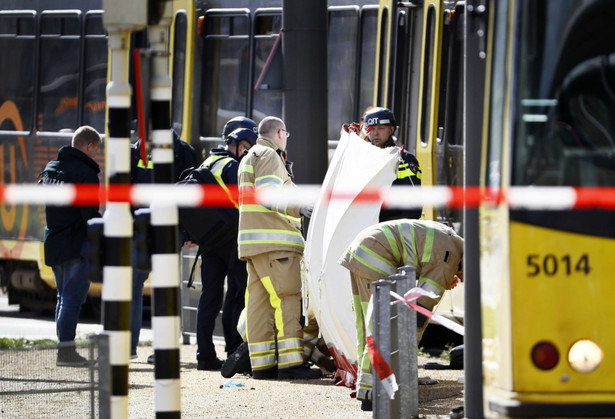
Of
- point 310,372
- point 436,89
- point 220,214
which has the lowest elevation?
point 310,372

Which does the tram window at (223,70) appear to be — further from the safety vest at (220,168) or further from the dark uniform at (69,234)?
the dark uniform at (69,234)

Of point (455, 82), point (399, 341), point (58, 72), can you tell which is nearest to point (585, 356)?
point (399, 341)

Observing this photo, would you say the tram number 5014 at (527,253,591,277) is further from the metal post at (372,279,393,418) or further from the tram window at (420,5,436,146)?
the tram window at (420,5,436,146)

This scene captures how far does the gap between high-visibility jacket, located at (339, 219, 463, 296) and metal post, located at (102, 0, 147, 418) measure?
8.15 ft

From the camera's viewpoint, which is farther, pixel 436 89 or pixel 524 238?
pixel 436 89

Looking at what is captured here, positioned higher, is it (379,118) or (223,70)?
(223,70)

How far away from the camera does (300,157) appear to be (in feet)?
31.6

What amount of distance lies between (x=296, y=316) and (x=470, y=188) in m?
3.22

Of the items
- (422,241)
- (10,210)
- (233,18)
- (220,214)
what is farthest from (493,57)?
(10,210)

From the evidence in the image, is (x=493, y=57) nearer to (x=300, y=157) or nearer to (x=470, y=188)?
(x=470, y=188)

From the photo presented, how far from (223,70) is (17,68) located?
305cm

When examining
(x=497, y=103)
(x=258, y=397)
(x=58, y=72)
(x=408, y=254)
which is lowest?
(x=258, y=397)

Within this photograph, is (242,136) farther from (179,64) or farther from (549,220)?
(549,220)

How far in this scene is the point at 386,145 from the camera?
33.0 ft
